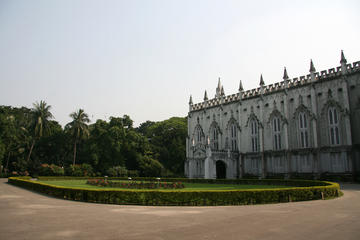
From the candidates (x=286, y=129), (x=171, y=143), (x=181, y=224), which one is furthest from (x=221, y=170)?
(x=181, y=224)

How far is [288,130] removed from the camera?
42.7 meters

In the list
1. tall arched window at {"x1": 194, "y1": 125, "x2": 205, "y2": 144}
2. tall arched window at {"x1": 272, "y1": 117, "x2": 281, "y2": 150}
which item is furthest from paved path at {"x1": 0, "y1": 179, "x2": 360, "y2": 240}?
tall arched window at {"x1": 194, "y1": 125, "x2": 205, "y2": 144}

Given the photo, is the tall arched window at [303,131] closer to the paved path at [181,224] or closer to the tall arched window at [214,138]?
the tall arched window at [214,138]

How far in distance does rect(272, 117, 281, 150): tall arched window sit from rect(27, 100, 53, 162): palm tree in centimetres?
4606

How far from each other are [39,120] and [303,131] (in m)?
50.7

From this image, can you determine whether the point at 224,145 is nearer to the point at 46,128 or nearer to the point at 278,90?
the point at 278,90

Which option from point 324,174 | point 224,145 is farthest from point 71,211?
point 224,145

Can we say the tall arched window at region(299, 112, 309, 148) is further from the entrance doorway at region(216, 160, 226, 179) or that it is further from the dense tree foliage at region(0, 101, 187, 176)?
the dense tree foliage at region(0, 101, 187, 176)

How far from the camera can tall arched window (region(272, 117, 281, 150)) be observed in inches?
1729

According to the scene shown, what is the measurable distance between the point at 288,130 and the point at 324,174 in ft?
26.8

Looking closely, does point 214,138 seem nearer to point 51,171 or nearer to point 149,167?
point 149,167

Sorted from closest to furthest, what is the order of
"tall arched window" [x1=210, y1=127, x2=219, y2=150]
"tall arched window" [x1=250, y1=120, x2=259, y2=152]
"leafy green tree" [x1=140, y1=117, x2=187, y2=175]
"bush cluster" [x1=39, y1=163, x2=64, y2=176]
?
1. "tall arched window" [x1=250, y1=120, x2=259, y2=152]
2. "tall arched window" [x1=210, y1=127, x2=219, y2=150]
3. "bush cluster" [x1=39, y1=163, x2=64, y2=176]
4. "leafy green tree" [x1=140, y1=117, x2=187, y2=175]

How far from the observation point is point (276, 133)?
44.6 m

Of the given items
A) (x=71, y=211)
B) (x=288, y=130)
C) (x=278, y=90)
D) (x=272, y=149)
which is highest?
(x=278, y=90)
